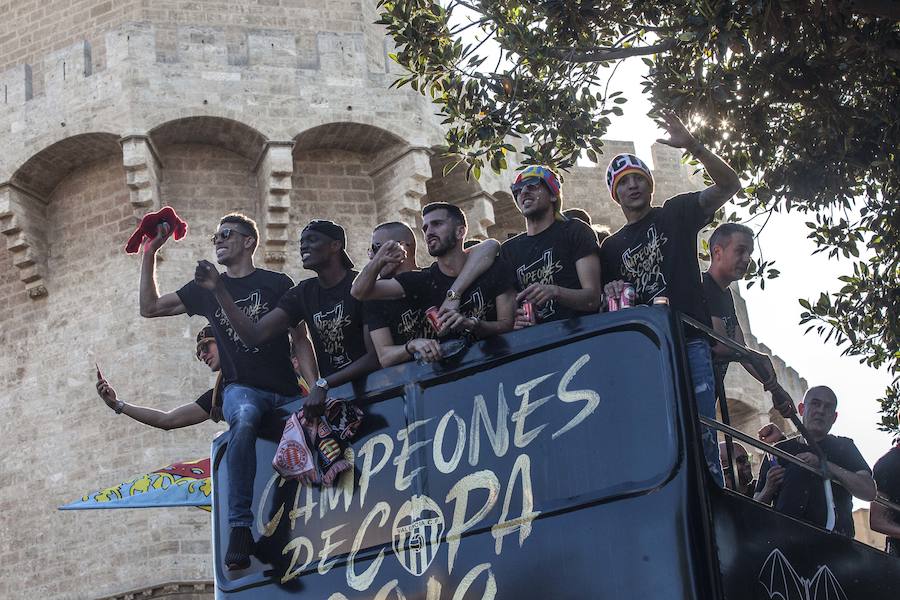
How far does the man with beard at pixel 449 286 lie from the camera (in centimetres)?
519

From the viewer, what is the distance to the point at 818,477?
5.44 m

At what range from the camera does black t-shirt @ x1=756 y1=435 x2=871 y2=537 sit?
17.3ft

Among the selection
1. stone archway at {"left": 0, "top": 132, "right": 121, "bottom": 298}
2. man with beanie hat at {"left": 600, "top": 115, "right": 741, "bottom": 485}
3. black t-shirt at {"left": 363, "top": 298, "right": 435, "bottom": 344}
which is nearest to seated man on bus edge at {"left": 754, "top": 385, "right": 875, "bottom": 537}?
man with beanie hat at {"left": 600, "top": 115, "right": 741, "bottom": 485}

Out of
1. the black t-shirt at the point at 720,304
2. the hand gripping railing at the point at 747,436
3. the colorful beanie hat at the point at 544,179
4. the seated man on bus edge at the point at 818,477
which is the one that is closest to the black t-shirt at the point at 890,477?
the seated man on bus edge at the point at 818,477

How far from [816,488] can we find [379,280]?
2.01 m

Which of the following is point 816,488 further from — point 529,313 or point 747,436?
point 529,313

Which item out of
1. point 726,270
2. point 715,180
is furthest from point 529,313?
point 726,270

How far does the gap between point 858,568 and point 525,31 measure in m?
4.26

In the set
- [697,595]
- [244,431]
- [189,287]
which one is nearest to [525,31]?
[189,287]

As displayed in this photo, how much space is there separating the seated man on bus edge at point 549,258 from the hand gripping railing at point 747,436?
19.8 inches

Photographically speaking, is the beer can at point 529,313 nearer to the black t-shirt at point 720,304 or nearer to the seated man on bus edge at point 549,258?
the seated man on bus edge at point 549,258

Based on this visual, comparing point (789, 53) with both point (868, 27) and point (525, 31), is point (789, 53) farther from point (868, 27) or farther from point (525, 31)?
point (525, 31)

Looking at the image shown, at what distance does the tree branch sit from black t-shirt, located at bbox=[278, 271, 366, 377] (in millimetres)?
3144

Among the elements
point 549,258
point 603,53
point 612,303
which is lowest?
point 612,303
